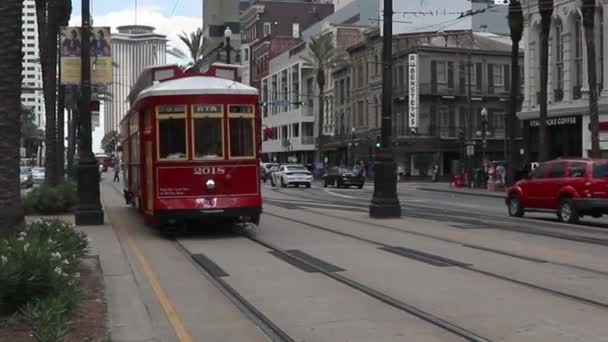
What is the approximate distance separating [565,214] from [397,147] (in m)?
47.2

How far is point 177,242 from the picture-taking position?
57.6ft

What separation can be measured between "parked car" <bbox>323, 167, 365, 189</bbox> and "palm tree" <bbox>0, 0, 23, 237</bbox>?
1773 inches

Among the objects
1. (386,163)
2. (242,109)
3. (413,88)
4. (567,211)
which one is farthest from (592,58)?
(413,88)

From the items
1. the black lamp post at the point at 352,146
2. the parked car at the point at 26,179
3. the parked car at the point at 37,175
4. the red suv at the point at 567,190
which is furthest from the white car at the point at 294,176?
the red suv at the point at 567,190

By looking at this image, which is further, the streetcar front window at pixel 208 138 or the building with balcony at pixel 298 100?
the building with balcony at pixel 298 100

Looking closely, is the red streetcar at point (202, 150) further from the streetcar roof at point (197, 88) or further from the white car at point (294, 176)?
the white car at point (294, 176)

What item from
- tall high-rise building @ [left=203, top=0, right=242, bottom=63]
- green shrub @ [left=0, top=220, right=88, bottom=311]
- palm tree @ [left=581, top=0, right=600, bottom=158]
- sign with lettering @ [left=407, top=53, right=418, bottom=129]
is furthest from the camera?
sign with lettering @ [left=407, top=53, right=418, bottom=129]

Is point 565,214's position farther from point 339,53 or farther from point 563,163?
point 339,53

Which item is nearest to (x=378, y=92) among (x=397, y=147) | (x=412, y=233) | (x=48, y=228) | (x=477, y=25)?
(x=397, y=147)

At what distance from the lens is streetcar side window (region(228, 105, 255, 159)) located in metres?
17.5

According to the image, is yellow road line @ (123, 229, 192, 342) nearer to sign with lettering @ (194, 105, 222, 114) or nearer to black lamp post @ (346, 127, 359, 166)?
sign with lettering @ (194, 105, 222, 114)

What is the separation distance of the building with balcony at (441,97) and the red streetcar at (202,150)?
173 feet

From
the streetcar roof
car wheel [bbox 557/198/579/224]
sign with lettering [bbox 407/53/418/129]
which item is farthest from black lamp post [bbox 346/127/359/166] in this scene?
the streetcar roof

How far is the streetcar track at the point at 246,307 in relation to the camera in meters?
8.30
